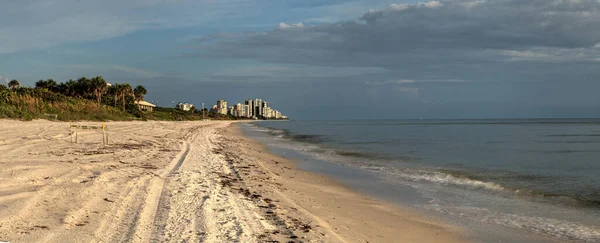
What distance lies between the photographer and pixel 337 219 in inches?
283

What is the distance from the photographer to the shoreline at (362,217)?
21.2 ft

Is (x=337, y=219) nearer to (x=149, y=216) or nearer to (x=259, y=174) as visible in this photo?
(x=149, y=216)

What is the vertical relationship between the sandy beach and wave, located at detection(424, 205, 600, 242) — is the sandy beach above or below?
above

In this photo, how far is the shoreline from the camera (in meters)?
6.46

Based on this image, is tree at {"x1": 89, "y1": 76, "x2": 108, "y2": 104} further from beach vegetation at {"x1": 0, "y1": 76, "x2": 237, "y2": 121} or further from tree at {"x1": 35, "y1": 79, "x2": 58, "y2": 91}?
tree at {"x1": 35, "y1": 79, "x2": 58, "y2": 91}

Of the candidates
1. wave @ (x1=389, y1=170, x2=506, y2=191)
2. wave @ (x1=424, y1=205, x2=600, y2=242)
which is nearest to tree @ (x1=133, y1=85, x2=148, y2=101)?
wave @ (x1=389, y1=170, x2=506, y2=191)

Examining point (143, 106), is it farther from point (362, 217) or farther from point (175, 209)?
point (362, 217)

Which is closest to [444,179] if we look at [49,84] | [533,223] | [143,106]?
[533,223]

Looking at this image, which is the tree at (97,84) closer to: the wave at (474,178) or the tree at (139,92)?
the tree at (139,92)

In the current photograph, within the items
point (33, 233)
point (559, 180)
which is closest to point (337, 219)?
point (33, 233)

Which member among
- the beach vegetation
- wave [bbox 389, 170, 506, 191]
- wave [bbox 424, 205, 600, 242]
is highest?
the beach vegetation

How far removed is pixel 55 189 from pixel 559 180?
1400cm

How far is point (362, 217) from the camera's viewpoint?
7648mm

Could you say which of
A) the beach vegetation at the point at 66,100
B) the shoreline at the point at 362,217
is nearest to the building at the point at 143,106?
the beach vegetation at the point at 66,100
